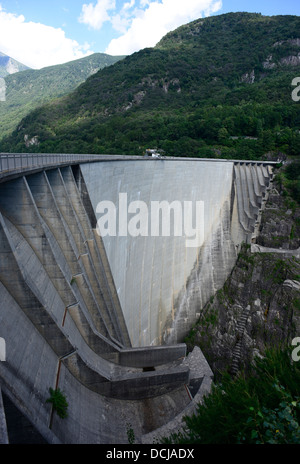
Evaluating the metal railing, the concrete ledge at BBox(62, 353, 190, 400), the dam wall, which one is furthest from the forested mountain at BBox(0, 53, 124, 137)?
the concrete ledge at BBox(62, 353, 190, 400)

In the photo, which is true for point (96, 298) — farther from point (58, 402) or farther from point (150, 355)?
point (58, 402)

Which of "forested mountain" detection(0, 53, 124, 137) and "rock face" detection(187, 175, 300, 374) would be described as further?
"forested mountain" detection(0, 53, 124, 137)

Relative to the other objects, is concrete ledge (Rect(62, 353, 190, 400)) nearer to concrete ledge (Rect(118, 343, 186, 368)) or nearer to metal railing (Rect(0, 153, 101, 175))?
concrete ledge (Rect(118, 343, 186, 368))

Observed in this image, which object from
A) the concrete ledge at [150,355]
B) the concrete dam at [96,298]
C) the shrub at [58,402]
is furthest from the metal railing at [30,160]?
the concrete ledge at [150,355]

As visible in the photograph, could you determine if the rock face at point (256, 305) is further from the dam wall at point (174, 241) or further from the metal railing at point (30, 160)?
the metal railing at point (30, 160)
